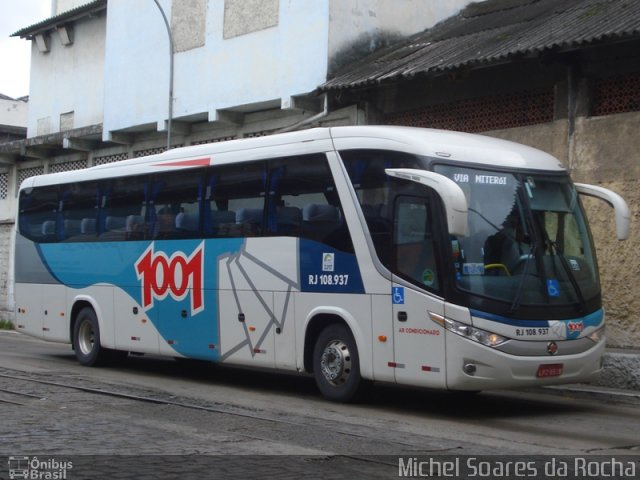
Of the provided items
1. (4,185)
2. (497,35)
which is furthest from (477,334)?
(4,185)

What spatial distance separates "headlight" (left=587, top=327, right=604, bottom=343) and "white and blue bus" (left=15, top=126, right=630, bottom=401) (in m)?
0.03

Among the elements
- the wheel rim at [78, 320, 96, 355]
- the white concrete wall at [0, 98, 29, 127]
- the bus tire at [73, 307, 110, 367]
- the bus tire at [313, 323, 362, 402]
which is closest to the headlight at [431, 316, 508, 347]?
the bus tire at [313, 323, 362, 402]

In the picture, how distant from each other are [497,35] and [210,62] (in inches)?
291

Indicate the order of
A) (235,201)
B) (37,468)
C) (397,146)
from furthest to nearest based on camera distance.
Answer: (235,201) → (397,146) → (37,468)

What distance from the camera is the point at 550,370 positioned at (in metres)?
10.7

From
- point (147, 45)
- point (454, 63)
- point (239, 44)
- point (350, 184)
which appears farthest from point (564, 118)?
point (147, 45)

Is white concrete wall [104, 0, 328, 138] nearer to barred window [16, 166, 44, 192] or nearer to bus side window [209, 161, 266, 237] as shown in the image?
barred window [16, 166, 44, 192]

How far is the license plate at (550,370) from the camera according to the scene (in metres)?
10.6

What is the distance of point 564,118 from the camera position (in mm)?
15961

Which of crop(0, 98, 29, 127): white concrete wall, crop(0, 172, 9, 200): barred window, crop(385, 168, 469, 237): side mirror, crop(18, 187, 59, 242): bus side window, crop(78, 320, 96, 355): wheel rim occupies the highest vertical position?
crop(0, 98, 29, 127): white concrete wall

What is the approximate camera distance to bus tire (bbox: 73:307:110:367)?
1605cm

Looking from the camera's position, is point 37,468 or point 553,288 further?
point 553,288

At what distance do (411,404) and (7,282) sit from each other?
21.2 metres

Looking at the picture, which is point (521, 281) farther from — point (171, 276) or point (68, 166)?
point (68, 166)
